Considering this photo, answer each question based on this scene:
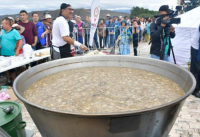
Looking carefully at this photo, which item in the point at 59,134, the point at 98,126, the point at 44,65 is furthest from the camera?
the point at 44,65

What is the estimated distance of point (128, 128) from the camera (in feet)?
4.36

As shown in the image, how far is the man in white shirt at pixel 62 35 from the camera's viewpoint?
351cm

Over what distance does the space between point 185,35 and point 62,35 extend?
15.9 ft

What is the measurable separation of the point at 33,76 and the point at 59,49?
1.66m

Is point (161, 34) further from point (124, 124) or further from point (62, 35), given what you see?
point (124, 124)

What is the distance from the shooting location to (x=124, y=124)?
4.23ft

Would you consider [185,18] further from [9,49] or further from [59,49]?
[9,49]

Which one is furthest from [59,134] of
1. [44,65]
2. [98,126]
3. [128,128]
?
[44,65]

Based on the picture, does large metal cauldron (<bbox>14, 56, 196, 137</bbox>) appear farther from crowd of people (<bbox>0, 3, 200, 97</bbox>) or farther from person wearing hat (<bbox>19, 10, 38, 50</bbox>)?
person wearing hat (<bbox>19, 10, 38, 50</bbox>)

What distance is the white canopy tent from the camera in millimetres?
6414

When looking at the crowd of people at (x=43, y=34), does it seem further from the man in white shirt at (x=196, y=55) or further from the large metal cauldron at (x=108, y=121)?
the man in white shirt at (x=196, y=55)

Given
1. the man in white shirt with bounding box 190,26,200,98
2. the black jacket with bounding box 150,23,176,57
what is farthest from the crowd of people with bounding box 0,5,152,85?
the man in white shirt with bounding box 190,26,200,98

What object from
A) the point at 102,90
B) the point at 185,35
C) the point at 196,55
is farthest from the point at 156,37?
the point at 185,35

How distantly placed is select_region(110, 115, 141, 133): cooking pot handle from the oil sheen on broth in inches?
11.2
